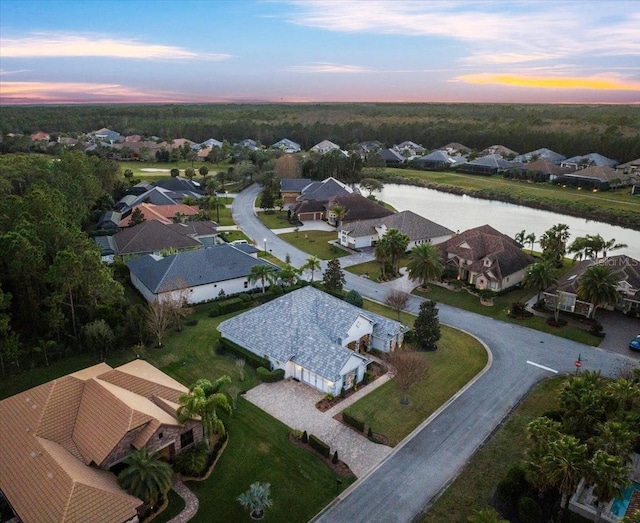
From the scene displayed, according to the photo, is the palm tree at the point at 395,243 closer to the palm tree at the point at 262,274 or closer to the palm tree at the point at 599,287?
the palm tree at the point at 262,274

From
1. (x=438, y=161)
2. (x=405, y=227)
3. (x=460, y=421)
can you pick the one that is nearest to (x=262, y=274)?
(x=460, y=421)

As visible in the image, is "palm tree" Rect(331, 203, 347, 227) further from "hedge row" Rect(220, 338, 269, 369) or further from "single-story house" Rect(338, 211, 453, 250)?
"hedge row" Rect(220, 338, 269, 369)

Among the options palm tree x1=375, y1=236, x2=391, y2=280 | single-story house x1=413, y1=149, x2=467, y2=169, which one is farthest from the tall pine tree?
single-story house x1=413, y1=149, x2=467, y2=169

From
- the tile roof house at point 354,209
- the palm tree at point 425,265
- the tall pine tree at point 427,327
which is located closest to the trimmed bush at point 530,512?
the tall pine tree at point 427,327

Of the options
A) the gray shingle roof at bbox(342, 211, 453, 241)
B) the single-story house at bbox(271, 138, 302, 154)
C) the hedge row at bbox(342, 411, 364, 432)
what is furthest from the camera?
the single-story house at bbox(271, 138, 302, 154)

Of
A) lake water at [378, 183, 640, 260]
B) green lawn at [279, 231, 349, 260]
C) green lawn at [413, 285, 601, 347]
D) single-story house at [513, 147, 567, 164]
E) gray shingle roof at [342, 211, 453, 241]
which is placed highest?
single-story house at [513, 147, 567, 164]

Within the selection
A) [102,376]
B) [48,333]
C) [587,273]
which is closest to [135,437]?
[102,376]

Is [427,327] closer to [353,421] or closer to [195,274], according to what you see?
[353,421]
